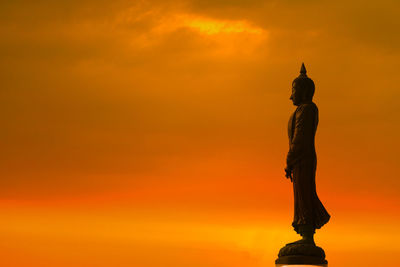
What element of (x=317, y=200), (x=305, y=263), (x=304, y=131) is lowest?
(x=305, y=263)

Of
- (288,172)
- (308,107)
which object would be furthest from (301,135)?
(288,172)

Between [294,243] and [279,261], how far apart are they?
2.01ft

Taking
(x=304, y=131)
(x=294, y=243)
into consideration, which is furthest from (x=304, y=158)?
(x=294, y=243)

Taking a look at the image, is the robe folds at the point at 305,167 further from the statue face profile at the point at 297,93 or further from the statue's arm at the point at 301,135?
the statue face profile at the point at 297,93

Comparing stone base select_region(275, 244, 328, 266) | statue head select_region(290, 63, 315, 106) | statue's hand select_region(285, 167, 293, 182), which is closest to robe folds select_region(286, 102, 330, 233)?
statue's hand select_region(285, 167, 293, 182)

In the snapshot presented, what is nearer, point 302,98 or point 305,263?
point 305,263

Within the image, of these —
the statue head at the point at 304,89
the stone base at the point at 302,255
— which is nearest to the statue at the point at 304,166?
the statue head at the point at 304,89

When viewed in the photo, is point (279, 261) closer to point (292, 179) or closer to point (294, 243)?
point (294, 243)

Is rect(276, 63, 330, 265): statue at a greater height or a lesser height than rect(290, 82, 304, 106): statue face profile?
lesser

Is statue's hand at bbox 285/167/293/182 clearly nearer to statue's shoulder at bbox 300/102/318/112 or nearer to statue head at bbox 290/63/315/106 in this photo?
statue's shoulder at bbox 300/102/318/112

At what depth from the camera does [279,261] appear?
24.1 meters

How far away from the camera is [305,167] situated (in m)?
25.1

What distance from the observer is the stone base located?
23.7 metres

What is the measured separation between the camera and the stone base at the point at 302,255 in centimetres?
2372
